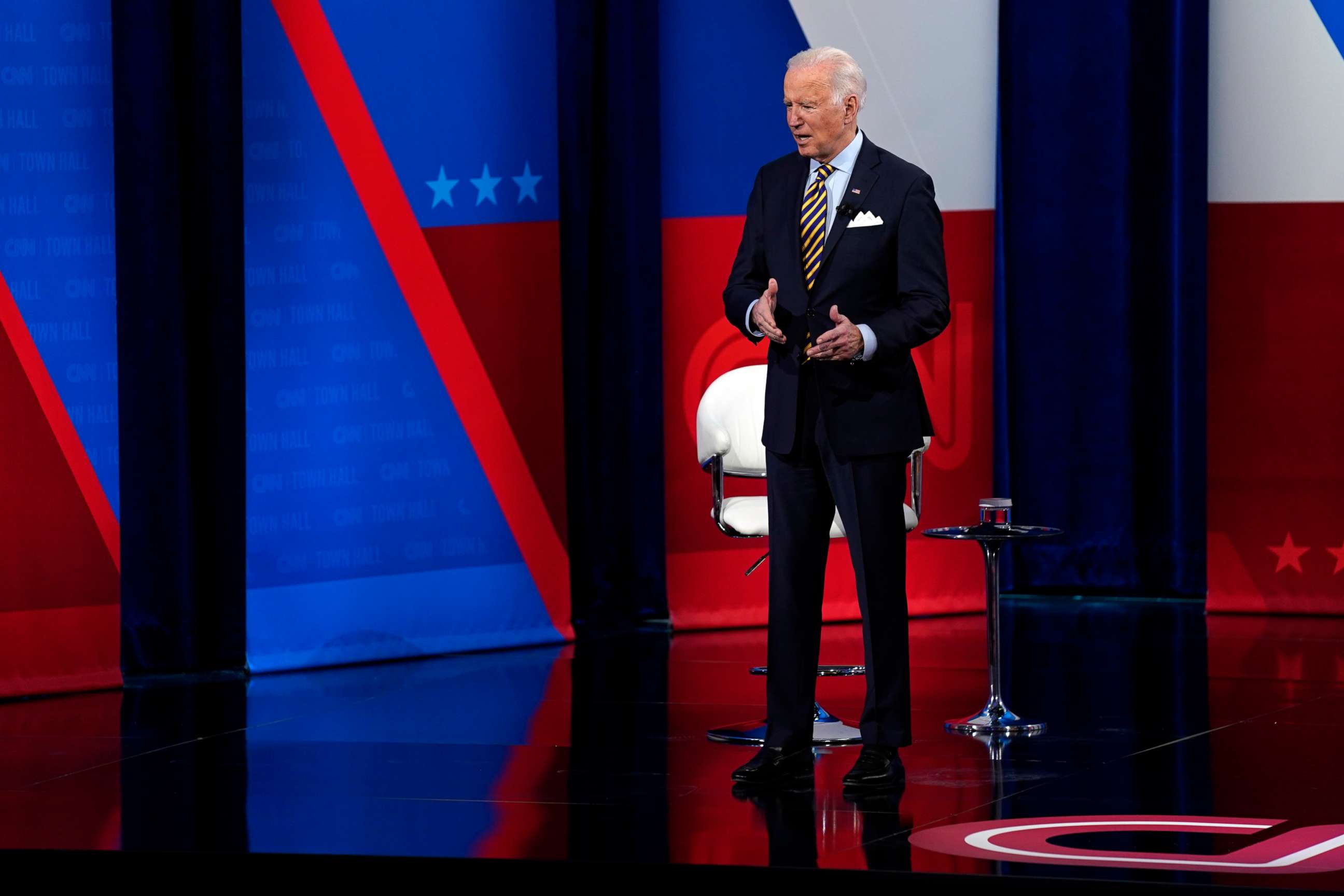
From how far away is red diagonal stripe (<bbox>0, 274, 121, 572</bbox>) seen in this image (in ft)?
17.1

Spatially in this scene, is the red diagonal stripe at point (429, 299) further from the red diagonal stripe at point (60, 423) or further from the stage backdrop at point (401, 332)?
the red diagonal stripe at point (60, 423)

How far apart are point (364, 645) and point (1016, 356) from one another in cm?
278

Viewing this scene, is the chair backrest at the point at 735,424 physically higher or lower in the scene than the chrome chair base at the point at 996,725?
higher

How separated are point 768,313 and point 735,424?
4.37 ft

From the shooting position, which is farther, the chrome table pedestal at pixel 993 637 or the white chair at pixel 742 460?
the white chair at pixel 742 460

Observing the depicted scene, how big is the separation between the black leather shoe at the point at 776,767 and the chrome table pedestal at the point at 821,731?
452 millimetres

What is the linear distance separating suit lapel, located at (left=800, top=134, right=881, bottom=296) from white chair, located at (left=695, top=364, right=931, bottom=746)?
3.25ft

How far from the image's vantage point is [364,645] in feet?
18.9

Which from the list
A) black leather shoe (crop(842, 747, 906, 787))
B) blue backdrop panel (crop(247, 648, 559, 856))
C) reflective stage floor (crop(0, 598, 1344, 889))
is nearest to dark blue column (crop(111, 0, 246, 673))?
reflective stage floor (crop(0, 598, 1344, 889))

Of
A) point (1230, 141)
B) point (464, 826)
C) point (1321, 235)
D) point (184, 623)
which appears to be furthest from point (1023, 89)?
point (464, 826)

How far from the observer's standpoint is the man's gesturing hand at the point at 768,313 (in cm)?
340

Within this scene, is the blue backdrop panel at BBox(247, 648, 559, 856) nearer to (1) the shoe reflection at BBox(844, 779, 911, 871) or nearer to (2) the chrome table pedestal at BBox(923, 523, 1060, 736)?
(1) the shoe reflection at BBox(844, 779, 911, 871)

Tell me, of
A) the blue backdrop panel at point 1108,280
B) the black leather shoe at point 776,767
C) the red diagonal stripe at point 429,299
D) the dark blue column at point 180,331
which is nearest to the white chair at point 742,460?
the black leather shoe at point 776,767

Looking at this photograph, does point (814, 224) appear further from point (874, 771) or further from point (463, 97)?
point (463, 97)
